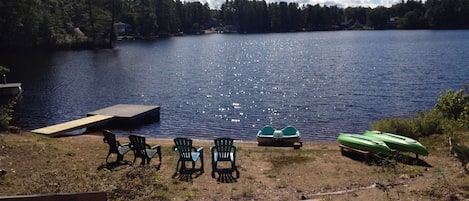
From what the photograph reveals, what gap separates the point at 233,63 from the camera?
6412 centimetres

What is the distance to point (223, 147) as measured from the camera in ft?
41.0

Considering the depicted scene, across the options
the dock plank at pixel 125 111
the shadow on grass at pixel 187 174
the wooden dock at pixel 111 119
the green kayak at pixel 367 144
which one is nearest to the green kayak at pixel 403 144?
the green kayak at pixel 367 144

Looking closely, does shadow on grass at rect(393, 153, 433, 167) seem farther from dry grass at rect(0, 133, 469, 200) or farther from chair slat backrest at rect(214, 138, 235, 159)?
chair slat backrest at rect(214, 138, 235, 159)

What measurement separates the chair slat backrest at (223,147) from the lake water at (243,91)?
986 centimetres

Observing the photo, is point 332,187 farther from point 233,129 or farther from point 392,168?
point 233,129

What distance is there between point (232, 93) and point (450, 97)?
20.6m

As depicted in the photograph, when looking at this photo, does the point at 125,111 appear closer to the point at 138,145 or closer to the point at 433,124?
the point at 138,145

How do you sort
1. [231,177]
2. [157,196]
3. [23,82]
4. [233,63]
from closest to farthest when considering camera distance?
[157,196] → [231,177] → [23,82] → [233,63]

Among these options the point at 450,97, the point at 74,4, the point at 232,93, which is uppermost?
the point at 74,4

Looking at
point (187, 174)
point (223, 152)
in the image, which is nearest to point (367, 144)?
point (223, 152)

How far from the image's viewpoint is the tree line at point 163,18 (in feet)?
258

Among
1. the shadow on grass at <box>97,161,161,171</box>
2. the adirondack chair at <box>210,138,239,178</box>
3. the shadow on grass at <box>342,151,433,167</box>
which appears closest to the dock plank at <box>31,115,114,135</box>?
the shadow on grass at <box>97,161,161,171</box>

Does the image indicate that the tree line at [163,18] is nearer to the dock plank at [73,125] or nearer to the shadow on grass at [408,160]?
the dock plank at [73,125]

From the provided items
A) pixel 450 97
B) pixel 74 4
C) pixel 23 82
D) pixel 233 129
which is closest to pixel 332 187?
pixel 450 97
